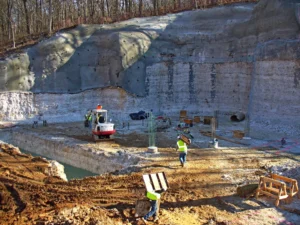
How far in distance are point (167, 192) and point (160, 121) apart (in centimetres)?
1628

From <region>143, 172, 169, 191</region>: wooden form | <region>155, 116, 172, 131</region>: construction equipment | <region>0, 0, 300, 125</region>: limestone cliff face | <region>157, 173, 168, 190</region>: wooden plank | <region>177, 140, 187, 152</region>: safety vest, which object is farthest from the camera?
<region>0, 0, 300, 125</region>: limestone cliff face

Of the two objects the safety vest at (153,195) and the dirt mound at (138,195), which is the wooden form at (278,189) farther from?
the safety vest at (153,195)

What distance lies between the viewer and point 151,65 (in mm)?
32875

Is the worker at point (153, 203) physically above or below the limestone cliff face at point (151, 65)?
below

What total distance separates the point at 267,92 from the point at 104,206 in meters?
18.0

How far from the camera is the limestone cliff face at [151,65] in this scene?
29.9 metres

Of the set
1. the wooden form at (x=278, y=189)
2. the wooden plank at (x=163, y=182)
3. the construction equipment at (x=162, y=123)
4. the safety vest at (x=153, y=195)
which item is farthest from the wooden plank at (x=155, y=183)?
the construction equipment at (x=162, y=123)

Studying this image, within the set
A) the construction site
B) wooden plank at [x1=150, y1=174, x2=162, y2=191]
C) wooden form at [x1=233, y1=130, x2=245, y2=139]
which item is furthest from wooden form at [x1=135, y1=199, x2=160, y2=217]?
wooden form at [x1=233, y1=130, x2=245, y2=139]

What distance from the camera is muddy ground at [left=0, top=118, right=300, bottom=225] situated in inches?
424

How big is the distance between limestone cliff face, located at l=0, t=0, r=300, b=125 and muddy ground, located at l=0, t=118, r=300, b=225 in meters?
11.6

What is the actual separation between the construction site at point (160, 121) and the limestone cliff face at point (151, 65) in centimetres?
10

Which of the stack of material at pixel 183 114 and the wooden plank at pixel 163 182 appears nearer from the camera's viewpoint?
the wooden plank at pixel 163 182

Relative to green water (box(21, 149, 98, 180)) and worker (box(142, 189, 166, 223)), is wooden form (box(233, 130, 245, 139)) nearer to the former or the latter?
green water (box(21, 149, 98, 180))

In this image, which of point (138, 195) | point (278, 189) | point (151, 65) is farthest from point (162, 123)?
point (278, 189)
